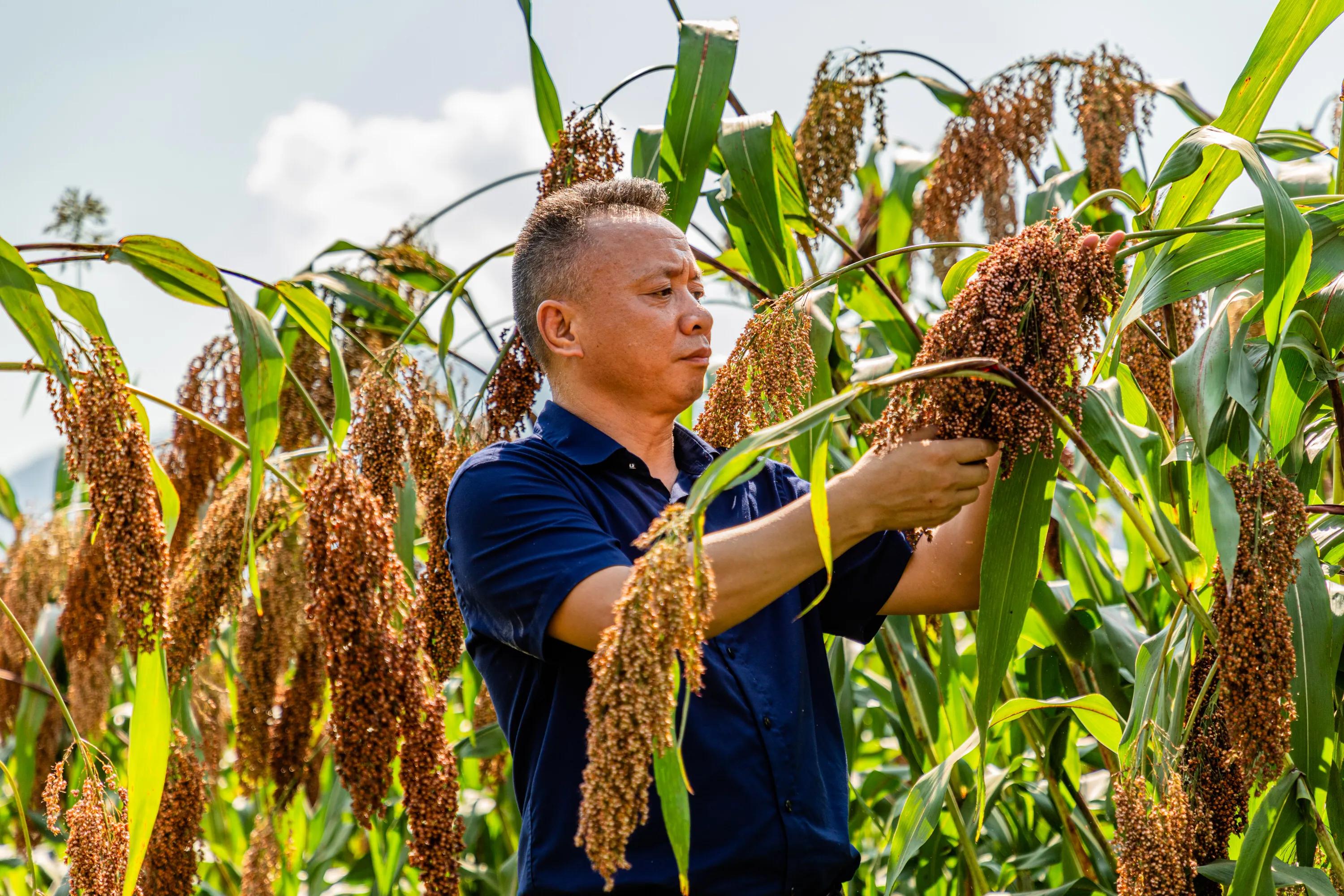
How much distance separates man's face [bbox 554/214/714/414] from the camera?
2.12m

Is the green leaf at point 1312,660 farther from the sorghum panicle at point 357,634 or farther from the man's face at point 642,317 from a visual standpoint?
the sorghum panicle at point 357,634

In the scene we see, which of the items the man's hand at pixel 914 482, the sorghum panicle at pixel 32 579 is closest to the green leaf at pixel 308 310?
the man's hand at pixel 914 482

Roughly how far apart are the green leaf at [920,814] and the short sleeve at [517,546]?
78 centimetres

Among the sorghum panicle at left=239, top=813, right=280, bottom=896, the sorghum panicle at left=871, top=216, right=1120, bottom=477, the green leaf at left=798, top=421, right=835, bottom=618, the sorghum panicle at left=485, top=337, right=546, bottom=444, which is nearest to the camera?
the green leaf at left=798, top=421, right=835, bottom=618

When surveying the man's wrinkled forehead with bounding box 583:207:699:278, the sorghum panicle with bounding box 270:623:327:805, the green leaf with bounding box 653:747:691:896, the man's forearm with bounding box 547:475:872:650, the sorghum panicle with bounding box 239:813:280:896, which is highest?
the man's wrinkled forehead with bounding box 583:207:699:278

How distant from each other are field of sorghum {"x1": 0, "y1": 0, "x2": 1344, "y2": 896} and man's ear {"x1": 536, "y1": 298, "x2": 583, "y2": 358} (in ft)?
0.51

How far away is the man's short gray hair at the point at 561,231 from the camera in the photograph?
2.27m

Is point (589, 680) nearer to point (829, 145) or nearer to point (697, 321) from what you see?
point (697, 321)

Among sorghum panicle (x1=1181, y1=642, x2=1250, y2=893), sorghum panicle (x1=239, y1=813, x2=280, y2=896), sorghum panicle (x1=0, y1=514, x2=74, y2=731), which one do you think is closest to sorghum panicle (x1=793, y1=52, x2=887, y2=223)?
sorghum panicle (x1=1181, y1=642, x2=1250, y2=893)

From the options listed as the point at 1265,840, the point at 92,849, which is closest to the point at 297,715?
the point at 92,849

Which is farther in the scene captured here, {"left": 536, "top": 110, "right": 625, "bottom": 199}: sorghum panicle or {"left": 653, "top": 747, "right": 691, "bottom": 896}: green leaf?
{"left": 536, "top": 110, "right": 625, "bottom": 199}: sorghum panicle

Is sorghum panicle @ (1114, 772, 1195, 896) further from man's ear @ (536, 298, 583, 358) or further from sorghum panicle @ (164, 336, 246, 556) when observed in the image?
sorghum panicle @ (164, 336, 246, 556)

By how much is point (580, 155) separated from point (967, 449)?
46.7 inches

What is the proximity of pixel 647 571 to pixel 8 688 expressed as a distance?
3.87 metres
